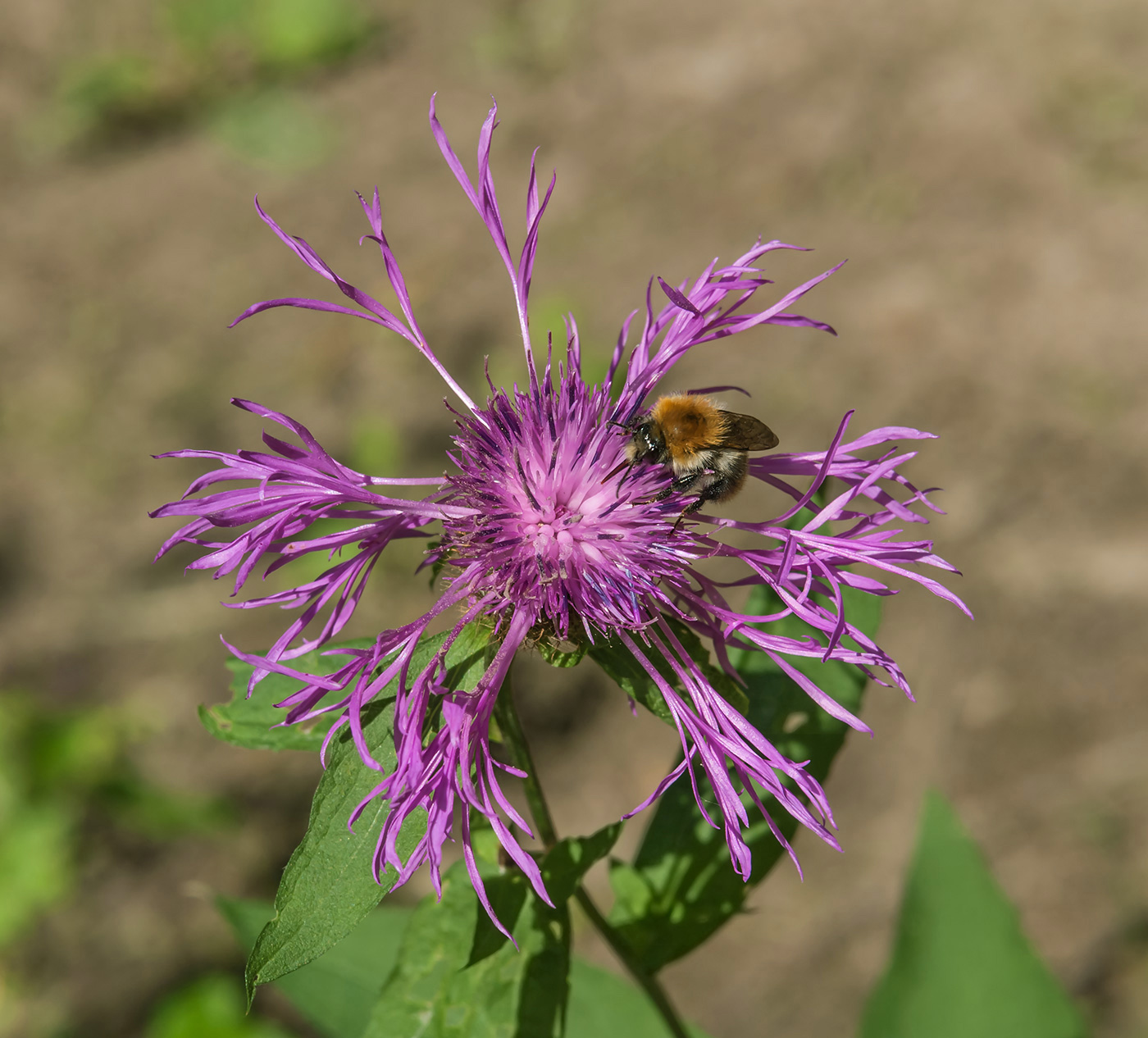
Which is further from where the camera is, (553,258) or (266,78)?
(266,78)

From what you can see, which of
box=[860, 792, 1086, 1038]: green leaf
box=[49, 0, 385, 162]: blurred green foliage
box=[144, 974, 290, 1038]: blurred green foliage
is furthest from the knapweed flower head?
box=[49, 0, 385, 162]: blurred green foliage

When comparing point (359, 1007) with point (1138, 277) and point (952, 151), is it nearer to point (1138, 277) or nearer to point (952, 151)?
point (1138, 277)

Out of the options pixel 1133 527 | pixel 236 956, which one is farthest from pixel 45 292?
pixel 1133 527

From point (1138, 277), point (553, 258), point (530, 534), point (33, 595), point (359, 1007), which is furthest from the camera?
point (553, 258)

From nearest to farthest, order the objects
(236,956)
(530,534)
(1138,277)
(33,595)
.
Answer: (530,534)
(236,956)
(33,595)
(1138,277)

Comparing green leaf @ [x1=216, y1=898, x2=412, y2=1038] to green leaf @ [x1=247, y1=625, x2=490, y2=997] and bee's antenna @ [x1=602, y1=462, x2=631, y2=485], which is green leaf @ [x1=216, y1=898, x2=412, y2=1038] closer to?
green leaf @ [x1=247, y1=625, x2=490, y2=997]

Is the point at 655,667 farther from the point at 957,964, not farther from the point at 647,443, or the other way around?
the point at 957,964
